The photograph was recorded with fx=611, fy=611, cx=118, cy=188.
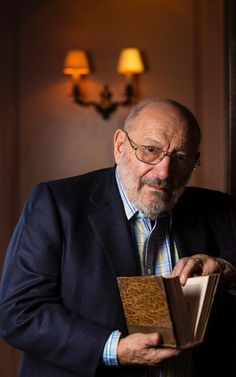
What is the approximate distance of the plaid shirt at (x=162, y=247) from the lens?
1905mm

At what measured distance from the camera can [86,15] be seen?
4.87 metres

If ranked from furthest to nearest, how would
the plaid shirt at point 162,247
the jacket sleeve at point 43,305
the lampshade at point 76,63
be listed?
the lampshade at point 76,63
the plaid shirt at point 162,247
the jacket sleeve at point 43,305

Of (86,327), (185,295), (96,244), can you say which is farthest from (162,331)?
(96,244)

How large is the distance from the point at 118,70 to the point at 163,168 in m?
3.10

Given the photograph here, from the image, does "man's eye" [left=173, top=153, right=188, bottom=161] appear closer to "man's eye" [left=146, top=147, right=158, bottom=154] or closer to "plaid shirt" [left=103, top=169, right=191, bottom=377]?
"man's eye" [left=146, top=147, right=158, bottom=154]

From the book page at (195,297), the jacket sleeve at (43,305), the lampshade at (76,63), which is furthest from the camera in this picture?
the lampshade at (76,63)

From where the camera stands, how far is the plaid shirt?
1905 mm

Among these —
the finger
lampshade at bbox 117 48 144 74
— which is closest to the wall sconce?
lampshade at bbox 117 48 144 74

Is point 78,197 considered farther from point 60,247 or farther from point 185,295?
point 185,295

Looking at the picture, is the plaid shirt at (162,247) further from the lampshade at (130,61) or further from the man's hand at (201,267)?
the lampshade at (130,61)

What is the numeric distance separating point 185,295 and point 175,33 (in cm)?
365

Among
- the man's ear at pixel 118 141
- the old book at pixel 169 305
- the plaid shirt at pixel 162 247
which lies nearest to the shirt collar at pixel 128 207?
the plaid shirt at pixel 162 247

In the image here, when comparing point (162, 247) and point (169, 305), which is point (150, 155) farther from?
point (169, 305)

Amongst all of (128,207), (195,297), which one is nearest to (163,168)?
(128,207)
